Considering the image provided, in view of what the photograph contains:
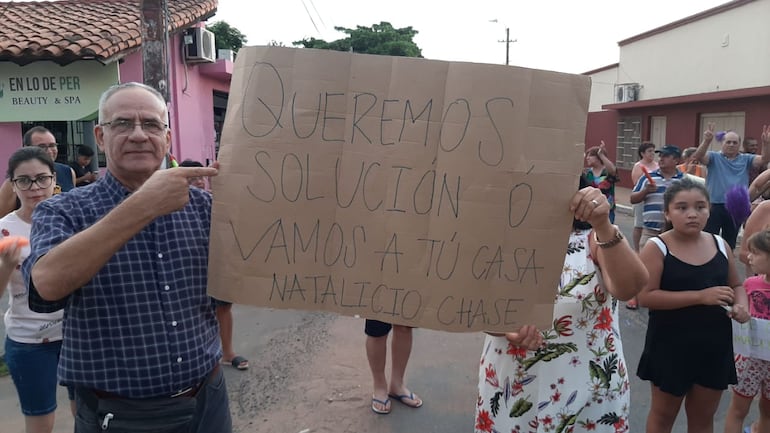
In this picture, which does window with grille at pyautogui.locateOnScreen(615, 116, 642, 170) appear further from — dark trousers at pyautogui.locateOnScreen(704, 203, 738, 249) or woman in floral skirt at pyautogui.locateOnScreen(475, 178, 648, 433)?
woman in floral skirt at pyautogui.locateOnScreen(475, 178, 648, 433)

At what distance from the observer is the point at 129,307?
1.62 meters

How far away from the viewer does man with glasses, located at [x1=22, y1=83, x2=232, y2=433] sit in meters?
1.58

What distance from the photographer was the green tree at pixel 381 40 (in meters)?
26.9

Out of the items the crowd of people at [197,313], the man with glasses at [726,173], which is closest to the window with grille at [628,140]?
the man with glasses at [726,173]

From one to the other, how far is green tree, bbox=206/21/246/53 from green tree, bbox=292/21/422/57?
17.8 feet


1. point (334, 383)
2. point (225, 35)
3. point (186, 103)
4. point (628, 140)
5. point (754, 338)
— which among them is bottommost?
point (334, 383)

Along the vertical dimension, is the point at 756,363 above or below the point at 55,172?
below

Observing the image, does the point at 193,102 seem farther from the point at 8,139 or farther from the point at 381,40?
the point at 381,40

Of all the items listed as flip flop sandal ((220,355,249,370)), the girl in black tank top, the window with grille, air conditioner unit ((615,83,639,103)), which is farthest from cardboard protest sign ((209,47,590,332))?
air conditioner unit ((615,83,639,103))

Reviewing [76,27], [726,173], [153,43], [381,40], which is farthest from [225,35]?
[726,173]

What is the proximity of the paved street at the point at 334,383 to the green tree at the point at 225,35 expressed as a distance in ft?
61.2

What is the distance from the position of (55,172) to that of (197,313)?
2278mm

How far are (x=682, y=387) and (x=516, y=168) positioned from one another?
5.68 ft

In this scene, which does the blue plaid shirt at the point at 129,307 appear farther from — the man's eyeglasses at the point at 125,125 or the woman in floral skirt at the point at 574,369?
the woman in floral skirt at the point at 574,369
